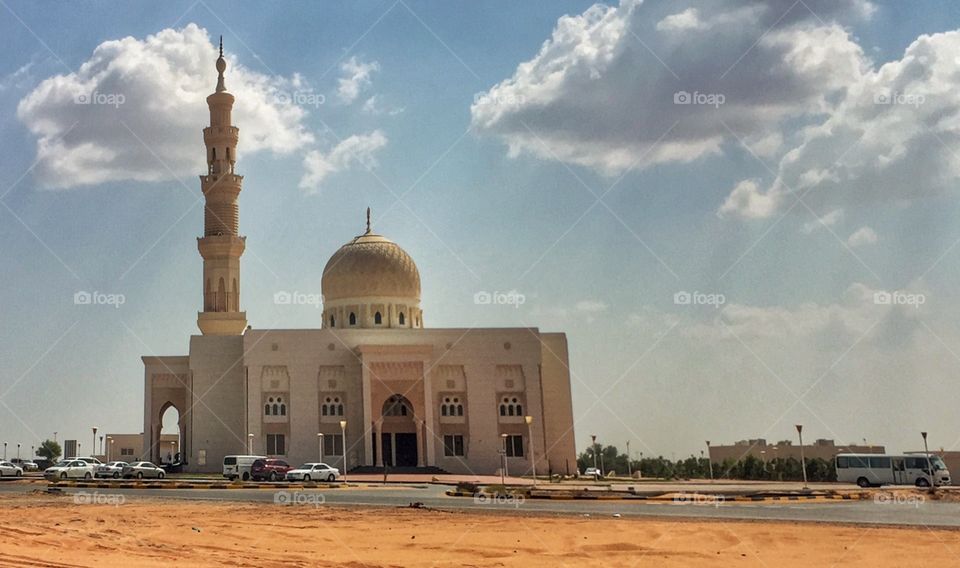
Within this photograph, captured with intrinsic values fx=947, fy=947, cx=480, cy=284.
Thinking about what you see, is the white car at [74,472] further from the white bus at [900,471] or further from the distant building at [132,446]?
the distant building at [132,446]

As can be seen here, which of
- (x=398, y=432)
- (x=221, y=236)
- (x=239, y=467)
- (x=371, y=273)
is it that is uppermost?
(x=221, y=236)

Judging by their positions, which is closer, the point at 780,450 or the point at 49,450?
the point at 780,450

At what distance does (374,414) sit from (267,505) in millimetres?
29827

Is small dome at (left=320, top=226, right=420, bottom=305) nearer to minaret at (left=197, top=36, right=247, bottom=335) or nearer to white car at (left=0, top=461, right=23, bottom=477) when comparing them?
minaret at (left=197, top=36, right=247, bottom=335)

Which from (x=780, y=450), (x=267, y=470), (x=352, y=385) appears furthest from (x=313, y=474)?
(x=780, y=450)

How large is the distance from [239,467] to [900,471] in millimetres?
27985

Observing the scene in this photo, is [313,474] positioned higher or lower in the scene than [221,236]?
lower

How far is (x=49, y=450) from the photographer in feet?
307

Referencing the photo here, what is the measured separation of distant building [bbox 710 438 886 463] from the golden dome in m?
26.3

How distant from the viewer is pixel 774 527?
18297 millimetres

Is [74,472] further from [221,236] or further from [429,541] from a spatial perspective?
[429,541]

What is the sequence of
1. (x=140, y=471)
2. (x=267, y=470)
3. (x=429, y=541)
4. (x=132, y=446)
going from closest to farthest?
1. (x=429, y=541)
2. (x=267, y=470)
3. (x=140, y=471)
4. (x=132, y=446)

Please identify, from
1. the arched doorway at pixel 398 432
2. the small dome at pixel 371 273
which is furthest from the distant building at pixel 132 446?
the arched doorway at pixel 398 432

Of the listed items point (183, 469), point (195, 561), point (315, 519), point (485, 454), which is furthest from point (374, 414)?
point (195, 561)
